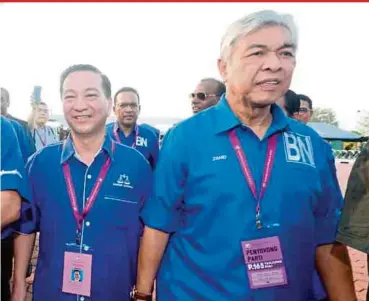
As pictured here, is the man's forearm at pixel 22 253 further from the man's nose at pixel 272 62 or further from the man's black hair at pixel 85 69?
the man's nose at pixel 272 62

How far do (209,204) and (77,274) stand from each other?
0.70 meters

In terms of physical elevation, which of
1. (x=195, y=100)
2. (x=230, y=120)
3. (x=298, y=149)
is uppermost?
(x=195, y=100)

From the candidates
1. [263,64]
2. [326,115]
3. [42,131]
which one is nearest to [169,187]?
[263,64]

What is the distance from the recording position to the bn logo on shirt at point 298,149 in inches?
64.7

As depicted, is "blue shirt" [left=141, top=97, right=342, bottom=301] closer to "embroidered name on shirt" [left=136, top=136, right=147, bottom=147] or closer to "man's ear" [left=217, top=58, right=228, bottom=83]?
"man's ear" [left=217, top=58, right=228, bottom=83]

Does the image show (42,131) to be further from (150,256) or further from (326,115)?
(326,115)

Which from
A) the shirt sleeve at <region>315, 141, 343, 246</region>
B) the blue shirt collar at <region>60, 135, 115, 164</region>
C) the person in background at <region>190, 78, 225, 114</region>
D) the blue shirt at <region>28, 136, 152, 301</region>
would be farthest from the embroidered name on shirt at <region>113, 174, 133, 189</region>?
the person in background at <region>190, 78, 225, 114</region>

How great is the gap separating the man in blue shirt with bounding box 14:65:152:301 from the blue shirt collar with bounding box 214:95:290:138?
527 mm

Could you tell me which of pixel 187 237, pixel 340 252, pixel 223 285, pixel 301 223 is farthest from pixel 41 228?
pixel 340 252

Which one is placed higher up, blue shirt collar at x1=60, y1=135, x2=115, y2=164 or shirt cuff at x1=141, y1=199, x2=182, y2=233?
blue shirt collar at x1=60, y1=135, x2=115, y2=164

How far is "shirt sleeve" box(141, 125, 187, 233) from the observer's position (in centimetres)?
160

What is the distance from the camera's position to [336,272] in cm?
175

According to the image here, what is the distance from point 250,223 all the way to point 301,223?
21 cm

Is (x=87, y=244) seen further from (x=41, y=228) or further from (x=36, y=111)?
(x=36, y=111)
